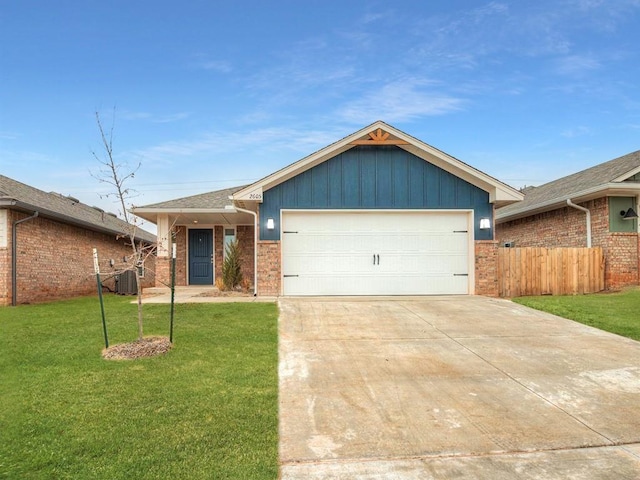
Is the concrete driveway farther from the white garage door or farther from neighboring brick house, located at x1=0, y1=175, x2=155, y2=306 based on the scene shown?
neighboring brick house, located at x1=0, y1=175, x2=155, y2=306

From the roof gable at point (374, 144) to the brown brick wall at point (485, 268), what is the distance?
1238mm

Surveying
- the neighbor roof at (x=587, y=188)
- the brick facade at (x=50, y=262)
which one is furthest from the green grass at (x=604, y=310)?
the brick facade at (x=50, y=262)

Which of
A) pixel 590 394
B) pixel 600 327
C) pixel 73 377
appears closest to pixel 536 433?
pixel 590 394

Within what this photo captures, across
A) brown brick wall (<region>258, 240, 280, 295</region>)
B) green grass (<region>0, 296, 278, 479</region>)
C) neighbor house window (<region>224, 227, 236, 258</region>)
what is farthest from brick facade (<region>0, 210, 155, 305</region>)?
green grass (<region>0, 296, 278, 479</region>)

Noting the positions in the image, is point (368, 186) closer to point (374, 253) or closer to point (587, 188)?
point (374, 253)

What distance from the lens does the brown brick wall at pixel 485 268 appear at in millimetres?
10969

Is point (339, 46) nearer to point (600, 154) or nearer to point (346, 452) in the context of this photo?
point (346, 452)

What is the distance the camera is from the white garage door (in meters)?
10.9

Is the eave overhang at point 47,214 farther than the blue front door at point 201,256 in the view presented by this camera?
No

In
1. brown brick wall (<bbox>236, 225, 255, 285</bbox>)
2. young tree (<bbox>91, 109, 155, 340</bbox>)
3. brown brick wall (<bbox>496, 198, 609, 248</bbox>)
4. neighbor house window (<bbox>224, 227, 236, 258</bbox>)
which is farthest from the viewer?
neighbor house window (<bbox>224, 227, 236, 258</bbox>)

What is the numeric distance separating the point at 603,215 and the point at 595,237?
0.72 meters

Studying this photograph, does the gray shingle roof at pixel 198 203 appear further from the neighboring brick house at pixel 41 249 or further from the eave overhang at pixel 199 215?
the neighboring brick house at pixel 41 249

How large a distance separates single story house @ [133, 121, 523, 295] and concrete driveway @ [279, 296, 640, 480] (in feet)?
11.8

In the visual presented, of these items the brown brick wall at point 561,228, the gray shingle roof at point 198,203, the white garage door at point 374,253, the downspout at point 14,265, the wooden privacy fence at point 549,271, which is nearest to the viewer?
the downspout at point 14,265
